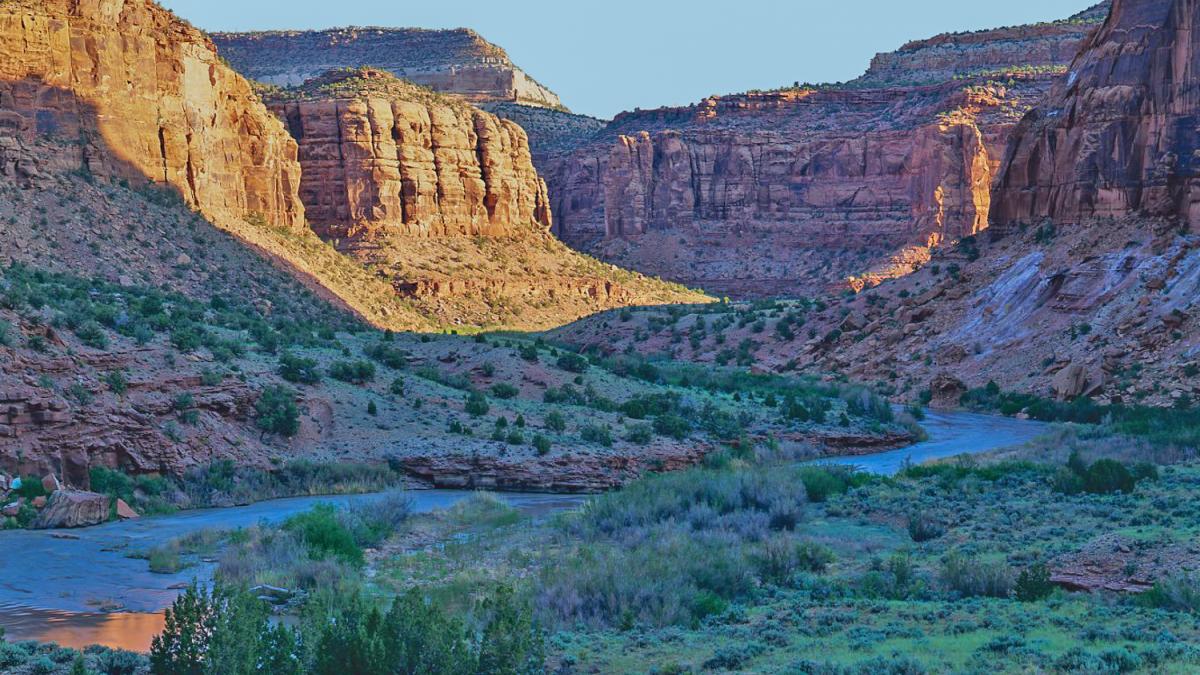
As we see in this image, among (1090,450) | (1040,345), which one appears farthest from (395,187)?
(1090,450)

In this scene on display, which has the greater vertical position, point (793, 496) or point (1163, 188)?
point (1163, 188)

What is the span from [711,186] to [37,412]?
88.6m

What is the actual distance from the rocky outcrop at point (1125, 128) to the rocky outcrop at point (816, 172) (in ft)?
133

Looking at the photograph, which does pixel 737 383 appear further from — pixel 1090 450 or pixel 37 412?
pixel 37 412

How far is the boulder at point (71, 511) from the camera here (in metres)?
23.6

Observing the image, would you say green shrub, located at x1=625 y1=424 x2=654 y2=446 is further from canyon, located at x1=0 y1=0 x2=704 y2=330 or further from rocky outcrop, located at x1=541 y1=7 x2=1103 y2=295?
rocky outcrop, located at x1=541 y1=7 x2=1103 y2=295

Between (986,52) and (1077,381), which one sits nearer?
(1077,381)

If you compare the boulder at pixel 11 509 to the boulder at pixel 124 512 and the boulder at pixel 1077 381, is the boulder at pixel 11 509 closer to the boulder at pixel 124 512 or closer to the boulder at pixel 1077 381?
the boulder at pixel 124 512

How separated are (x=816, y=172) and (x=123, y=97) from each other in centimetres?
6581

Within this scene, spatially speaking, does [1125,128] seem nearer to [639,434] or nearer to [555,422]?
[639,434]

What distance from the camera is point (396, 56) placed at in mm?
147000

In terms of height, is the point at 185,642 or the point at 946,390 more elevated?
the point at 185,642

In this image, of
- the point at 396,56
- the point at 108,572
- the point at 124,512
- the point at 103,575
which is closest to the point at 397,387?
the point at 124,512

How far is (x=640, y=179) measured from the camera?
11181cm
